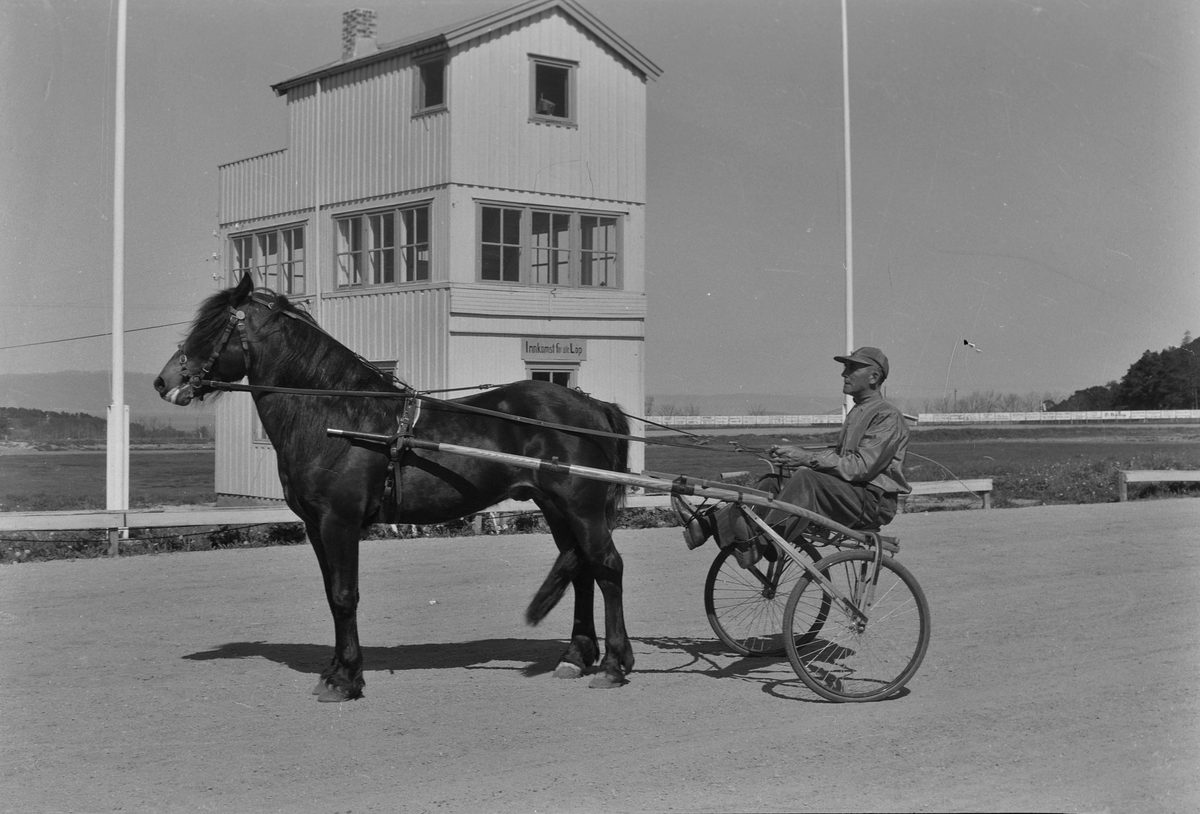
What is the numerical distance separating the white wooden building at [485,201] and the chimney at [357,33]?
3.32 feet

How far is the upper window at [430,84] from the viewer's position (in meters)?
19.5

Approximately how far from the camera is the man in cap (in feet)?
23.2

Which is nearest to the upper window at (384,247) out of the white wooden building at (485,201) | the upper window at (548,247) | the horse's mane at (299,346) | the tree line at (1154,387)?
the white wooden building at (485,201)

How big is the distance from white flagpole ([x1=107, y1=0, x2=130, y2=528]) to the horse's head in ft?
28.7

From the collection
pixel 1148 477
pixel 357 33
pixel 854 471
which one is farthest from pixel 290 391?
pixel 1148 477

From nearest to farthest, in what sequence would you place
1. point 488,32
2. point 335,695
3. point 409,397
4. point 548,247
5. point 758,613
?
1. point 335,695
2. point 409,397
3. point 758,613
4. point 488,32
5. point 548,247

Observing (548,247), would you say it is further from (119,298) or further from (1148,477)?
(1148,477)

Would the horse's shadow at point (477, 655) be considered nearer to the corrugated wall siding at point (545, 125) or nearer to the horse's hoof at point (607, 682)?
the horse's hoof at point (607, 682)

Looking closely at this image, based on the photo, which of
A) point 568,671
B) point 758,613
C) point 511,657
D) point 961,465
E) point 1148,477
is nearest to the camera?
point 568,671

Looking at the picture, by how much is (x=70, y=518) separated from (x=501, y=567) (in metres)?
4.97

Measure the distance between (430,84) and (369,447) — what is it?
44.9 feet

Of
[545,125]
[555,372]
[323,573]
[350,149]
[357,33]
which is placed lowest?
[323,573]

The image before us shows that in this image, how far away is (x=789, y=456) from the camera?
7188mm

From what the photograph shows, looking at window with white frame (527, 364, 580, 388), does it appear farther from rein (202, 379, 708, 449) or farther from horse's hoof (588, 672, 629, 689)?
horse's hoof (588, 672, 629, 689)
